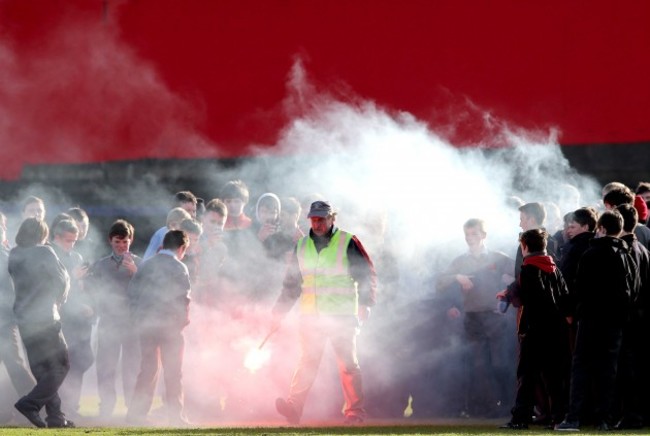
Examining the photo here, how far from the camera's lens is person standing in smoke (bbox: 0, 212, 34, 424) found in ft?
29.8

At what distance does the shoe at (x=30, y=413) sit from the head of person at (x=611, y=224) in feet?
12.2

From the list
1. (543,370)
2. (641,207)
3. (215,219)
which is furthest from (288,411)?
(641,207)

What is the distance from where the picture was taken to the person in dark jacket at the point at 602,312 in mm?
7914

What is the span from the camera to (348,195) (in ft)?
35.9

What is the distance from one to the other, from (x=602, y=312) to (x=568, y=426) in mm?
708

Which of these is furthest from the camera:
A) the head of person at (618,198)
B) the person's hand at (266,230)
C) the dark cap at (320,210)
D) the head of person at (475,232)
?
the person's hand at (266,230)

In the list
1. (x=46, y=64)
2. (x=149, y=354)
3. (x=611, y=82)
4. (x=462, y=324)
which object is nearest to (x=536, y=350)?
(x=462, y=324)

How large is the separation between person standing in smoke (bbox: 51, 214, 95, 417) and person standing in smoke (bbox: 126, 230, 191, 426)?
841 millimetres

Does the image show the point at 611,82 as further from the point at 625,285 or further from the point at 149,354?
the point at 149,354

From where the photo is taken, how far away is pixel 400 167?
11336mm

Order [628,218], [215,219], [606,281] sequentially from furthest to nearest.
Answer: [215,219] → [628,218] → [606,281]

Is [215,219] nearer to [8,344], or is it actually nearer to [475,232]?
[8,344]

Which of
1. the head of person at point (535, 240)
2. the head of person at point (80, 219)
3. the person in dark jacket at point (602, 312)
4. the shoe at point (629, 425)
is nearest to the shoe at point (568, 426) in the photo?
the person in dark jacket at point (602, 312)

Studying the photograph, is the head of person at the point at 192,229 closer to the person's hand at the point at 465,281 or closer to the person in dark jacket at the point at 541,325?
the person's hand at the point at 465,281
